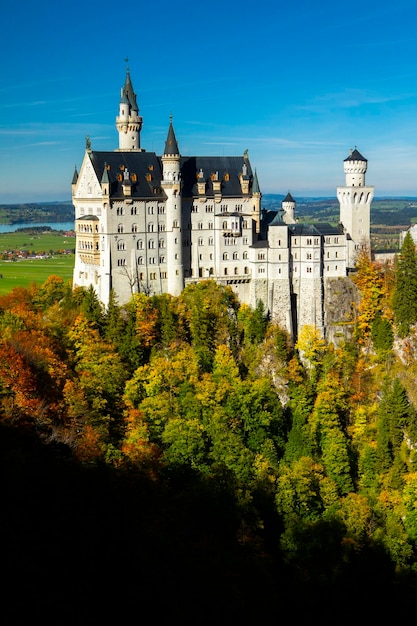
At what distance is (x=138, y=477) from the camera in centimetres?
4850

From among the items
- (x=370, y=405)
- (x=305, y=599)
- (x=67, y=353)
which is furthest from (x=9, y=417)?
(x=370, y=405)

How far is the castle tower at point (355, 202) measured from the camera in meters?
81.5

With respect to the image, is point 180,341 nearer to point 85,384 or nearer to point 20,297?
point 85,384

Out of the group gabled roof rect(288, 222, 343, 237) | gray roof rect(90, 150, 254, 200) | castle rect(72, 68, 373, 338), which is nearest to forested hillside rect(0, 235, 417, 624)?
castle rect(72, 68, 373, 338)

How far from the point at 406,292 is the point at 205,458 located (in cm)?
2898

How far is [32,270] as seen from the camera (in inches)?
5659

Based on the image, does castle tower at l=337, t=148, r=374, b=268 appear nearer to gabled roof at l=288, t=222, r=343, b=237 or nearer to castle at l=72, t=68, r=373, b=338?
castle at l=72, t=68, r=373, b=338

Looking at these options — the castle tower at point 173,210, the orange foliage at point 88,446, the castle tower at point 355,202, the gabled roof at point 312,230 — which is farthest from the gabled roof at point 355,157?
the orange foliage at point 88,446

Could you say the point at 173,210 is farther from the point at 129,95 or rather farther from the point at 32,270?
the point at 32,270

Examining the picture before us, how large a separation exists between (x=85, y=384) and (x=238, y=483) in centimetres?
1563

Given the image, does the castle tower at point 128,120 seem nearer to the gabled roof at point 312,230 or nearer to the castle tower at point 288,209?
the castle tower at point 288,209

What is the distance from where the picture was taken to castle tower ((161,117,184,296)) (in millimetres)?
72312

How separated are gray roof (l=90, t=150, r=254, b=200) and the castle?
112mm

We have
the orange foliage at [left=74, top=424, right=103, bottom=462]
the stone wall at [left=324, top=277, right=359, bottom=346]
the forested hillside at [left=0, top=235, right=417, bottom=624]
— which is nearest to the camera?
the forested hillside at [left=0, top=235, right=417, bottom=624]
